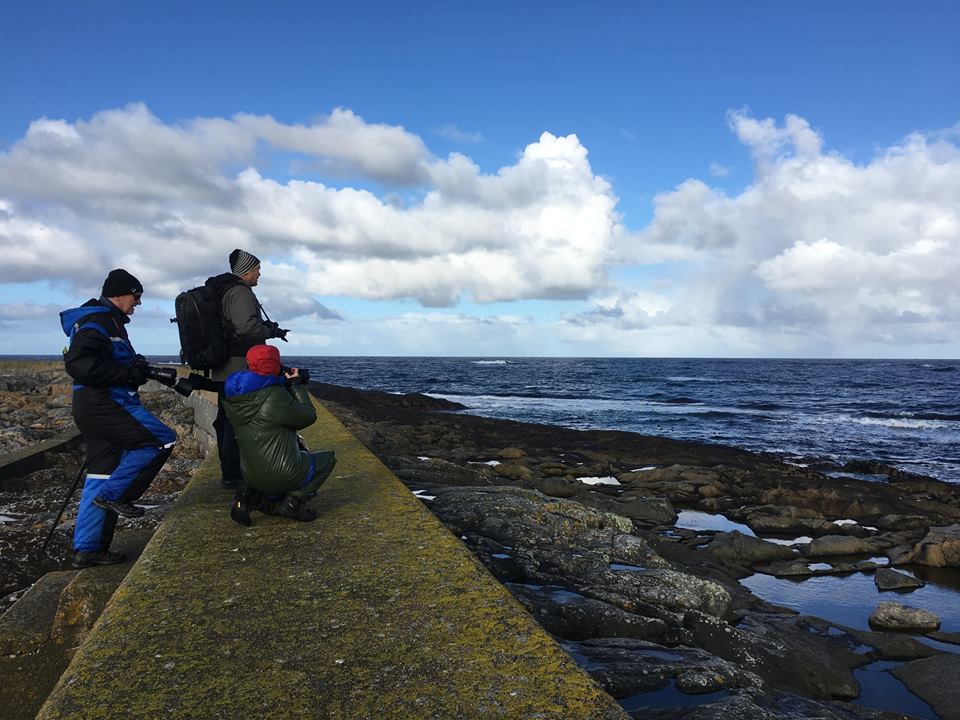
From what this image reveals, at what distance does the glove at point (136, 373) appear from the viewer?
3740 mm

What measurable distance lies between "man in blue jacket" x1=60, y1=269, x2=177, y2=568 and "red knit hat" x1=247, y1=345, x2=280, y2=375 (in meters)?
0.67

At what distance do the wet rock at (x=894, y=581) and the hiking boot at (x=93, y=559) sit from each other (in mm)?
7362

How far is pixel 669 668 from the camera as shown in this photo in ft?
9.37

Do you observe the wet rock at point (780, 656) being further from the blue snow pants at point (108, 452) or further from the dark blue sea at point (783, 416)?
the dark blue sea at point (783, 416)

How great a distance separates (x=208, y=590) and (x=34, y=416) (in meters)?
12.5

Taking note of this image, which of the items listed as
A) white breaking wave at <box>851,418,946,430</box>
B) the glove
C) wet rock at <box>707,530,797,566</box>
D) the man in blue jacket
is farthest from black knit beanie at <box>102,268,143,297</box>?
white breaking wave at <box>851,418,946,430</box>

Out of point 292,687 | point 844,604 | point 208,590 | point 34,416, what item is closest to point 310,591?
point 208,590

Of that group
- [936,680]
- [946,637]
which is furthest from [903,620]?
[936,680]

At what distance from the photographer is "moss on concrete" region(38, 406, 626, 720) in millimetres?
1890

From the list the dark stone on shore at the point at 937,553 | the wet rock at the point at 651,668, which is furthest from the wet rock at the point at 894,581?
the wet rock at the point at 651,668

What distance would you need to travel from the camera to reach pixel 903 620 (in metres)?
5.42

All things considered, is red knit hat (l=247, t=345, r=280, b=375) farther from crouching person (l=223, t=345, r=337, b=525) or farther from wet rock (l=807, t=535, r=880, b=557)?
wet rock (l=807, t=535, r=880, b=557)

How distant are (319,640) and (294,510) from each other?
64.5 inches

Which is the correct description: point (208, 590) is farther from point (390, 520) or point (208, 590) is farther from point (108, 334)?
point (108, 334)
